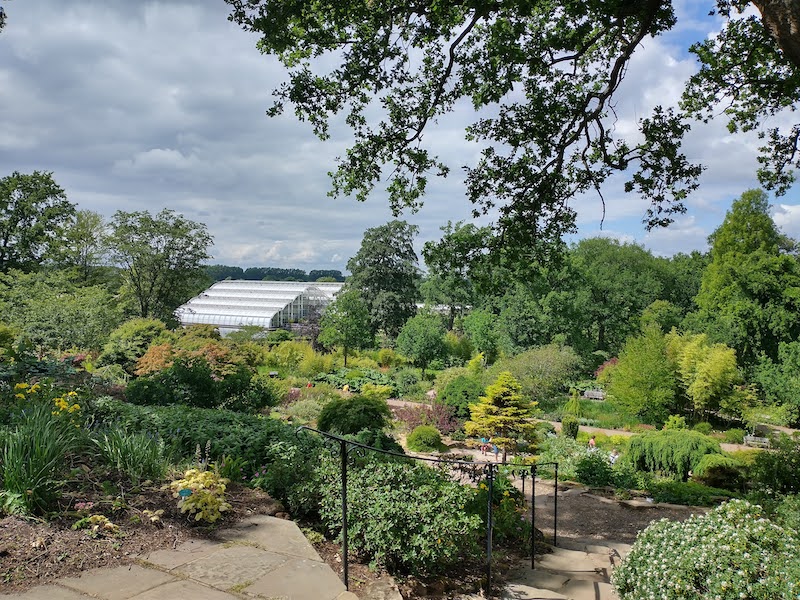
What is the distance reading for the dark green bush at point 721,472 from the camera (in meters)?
11.0

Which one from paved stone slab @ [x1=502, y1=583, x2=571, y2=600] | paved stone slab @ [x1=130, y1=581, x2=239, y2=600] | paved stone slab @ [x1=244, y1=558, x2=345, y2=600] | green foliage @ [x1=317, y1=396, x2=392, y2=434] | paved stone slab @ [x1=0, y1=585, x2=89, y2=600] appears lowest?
paved stone slab @ [x1=502, y1=583, x2=571, y2=600]

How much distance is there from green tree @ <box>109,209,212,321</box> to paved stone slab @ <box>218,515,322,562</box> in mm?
25408

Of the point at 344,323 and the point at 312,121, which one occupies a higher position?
the point at 312,121

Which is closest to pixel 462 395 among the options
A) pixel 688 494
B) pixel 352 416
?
pixel 688 494

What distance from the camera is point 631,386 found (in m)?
18.0

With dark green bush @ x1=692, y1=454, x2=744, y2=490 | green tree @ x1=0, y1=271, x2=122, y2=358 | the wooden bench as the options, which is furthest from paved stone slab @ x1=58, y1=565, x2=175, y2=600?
the wooden bench

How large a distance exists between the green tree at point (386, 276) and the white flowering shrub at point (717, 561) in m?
30.7

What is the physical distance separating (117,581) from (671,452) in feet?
38.8

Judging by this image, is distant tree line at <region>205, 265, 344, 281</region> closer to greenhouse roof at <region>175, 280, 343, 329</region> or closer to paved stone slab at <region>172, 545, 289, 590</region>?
greenhouse roof at <region>175, 280, 343, 329</region>

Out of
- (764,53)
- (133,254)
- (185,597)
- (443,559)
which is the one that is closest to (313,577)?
(185,597)

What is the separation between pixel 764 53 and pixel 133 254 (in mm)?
26058

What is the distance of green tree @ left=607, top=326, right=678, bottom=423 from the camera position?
58.5 ft

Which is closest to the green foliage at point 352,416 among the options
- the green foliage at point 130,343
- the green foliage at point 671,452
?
the green foliage at point 671,452

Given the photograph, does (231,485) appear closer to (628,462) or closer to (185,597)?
(185,597)
